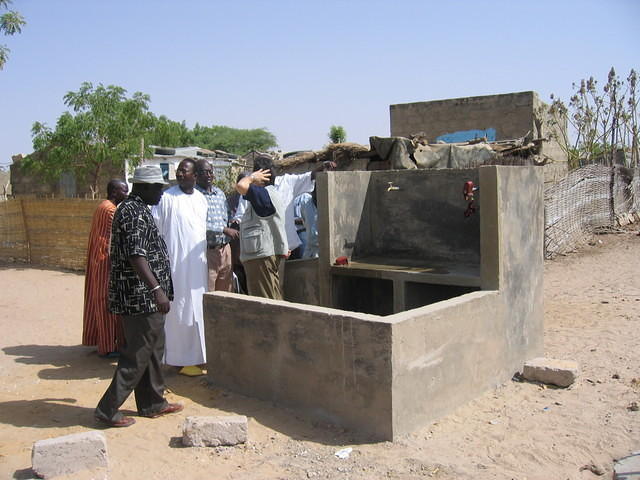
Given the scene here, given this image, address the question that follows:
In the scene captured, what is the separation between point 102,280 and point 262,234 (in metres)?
1.73

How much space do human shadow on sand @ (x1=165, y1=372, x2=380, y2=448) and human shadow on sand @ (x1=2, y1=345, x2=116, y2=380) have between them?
2.51 feet

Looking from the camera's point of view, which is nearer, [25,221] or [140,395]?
[140,395]

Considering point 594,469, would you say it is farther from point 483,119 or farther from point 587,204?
point 483,119

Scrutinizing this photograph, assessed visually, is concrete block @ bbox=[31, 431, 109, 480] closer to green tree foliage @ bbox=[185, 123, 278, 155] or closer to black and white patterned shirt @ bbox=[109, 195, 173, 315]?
black and white patterned shirt @ bbox=[109, 195, 173, 315]

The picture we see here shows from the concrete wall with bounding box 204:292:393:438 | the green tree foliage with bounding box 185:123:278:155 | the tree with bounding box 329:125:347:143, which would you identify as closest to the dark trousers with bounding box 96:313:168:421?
the concrete wall with bounding box 204:292:393:438

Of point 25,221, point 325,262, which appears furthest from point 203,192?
point 25,221

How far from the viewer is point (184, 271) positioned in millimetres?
5539

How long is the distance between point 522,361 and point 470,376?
957 mm

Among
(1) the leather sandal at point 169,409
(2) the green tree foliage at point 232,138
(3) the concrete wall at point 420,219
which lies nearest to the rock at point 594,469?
(3) the concrete wall at point 420,219

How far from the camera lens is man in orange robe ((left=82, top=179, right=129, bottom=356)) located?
6.16 metres

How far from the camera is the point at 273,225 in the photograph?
5.70 metres

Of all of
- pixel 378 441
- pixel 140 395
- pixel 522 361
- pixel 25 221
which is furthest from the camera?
pixel 25 221

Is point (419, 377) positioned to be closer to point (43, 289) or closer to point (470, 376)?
point (470, 376)

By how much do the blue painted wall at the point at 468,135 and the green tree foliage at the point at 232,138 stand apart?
98.8ft
